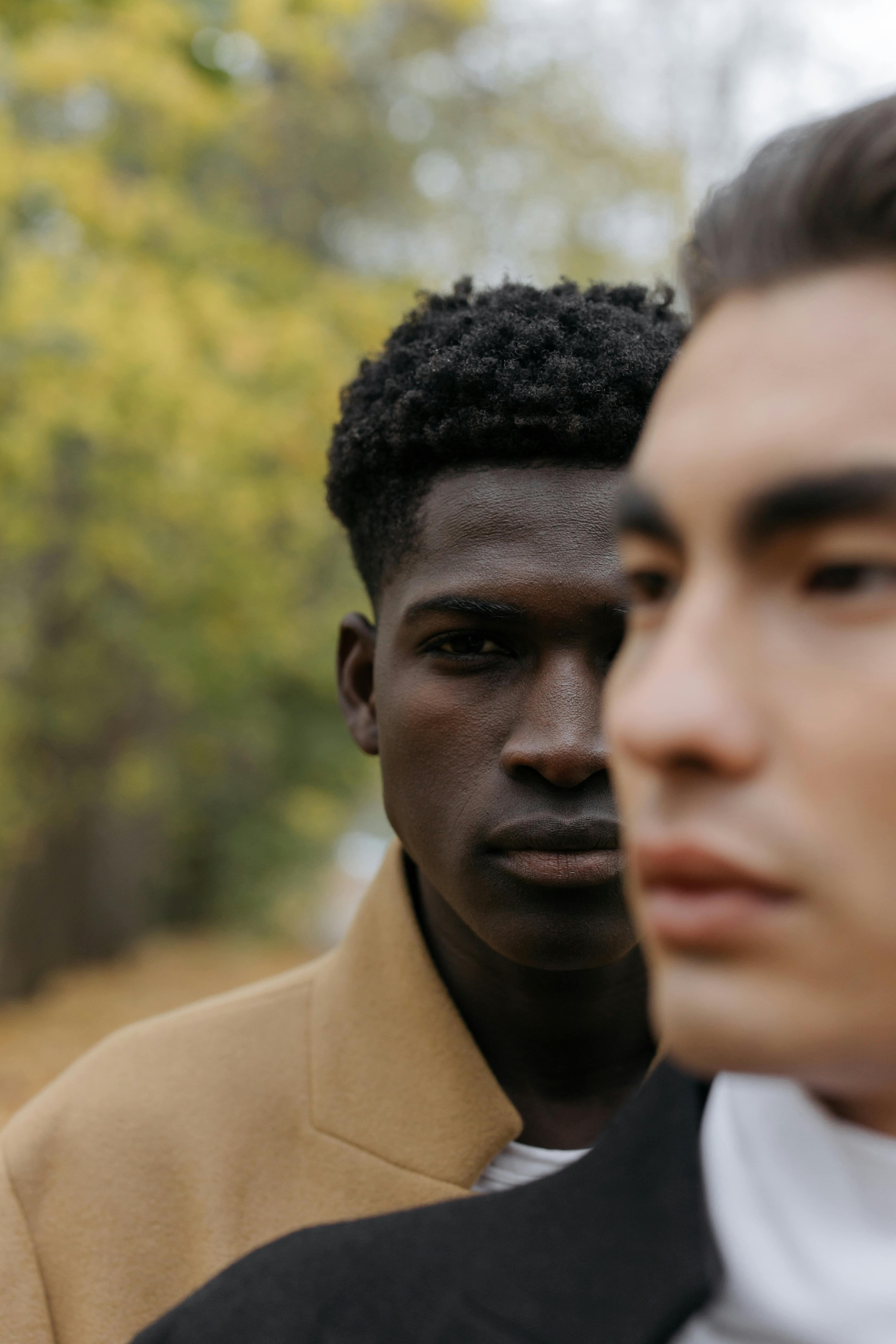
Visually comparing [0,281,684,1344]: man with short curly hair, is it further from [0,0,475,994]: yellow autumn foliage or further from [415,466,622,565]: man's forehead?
[0,0,475,994]: yellow autumn foliage

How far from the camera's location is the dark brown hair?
131 cm

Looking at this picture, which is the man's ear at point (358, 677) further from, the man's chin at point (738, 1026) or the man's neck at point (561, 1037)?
the man's chin at point (738, 1026)

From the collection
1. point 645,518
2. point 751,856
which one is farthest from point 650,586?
point 751,856

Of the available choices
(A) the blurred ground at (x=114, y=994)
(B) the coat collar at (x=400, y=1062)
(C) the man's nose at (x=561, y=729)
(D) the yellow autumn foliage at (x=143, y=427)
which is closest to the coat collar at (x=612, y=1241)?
(C) the man's nose at (x=561, y=729)

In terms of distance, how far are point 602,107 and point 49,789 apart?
344 inches

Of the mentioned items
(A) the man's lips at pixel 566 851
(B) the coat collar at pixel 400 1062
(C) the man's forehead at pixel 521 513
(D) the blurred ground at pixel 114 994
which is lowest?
(D) the blurred ground at pixel 114 994

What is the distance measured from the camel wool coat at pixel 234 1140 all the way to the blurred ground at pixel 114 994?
22.5 ft

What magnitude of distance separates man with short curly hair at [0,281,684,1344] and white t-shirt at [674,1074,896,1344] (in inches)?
29.6

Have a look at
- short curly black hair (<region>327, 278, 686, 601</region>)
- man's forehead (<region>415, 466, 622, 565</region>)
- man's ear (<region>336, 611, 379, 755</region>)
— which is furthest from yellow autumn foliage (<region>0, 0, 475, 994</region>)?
man's forehead (<region>415, 466, 622, 565</region>)

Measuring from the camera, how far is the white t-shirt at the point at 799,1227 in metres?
1.26

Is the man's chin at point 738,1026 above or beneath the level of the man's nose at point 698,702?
beneath

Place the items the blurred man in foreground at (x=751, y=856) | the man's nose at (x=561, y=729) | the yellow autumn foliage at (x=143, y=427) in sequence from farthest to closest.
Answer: the yellow autumn foliage at (x=143, y=427) < the man's nose at (x=561, y=729) < the blurred man in foreground at (x=751, y=856)

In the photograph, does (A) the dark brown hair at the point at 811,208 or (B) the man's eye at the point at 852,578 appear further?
(A) the dark brown hair at the point at 811,208

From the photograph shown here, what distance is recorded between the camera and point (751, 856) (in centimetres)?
115
